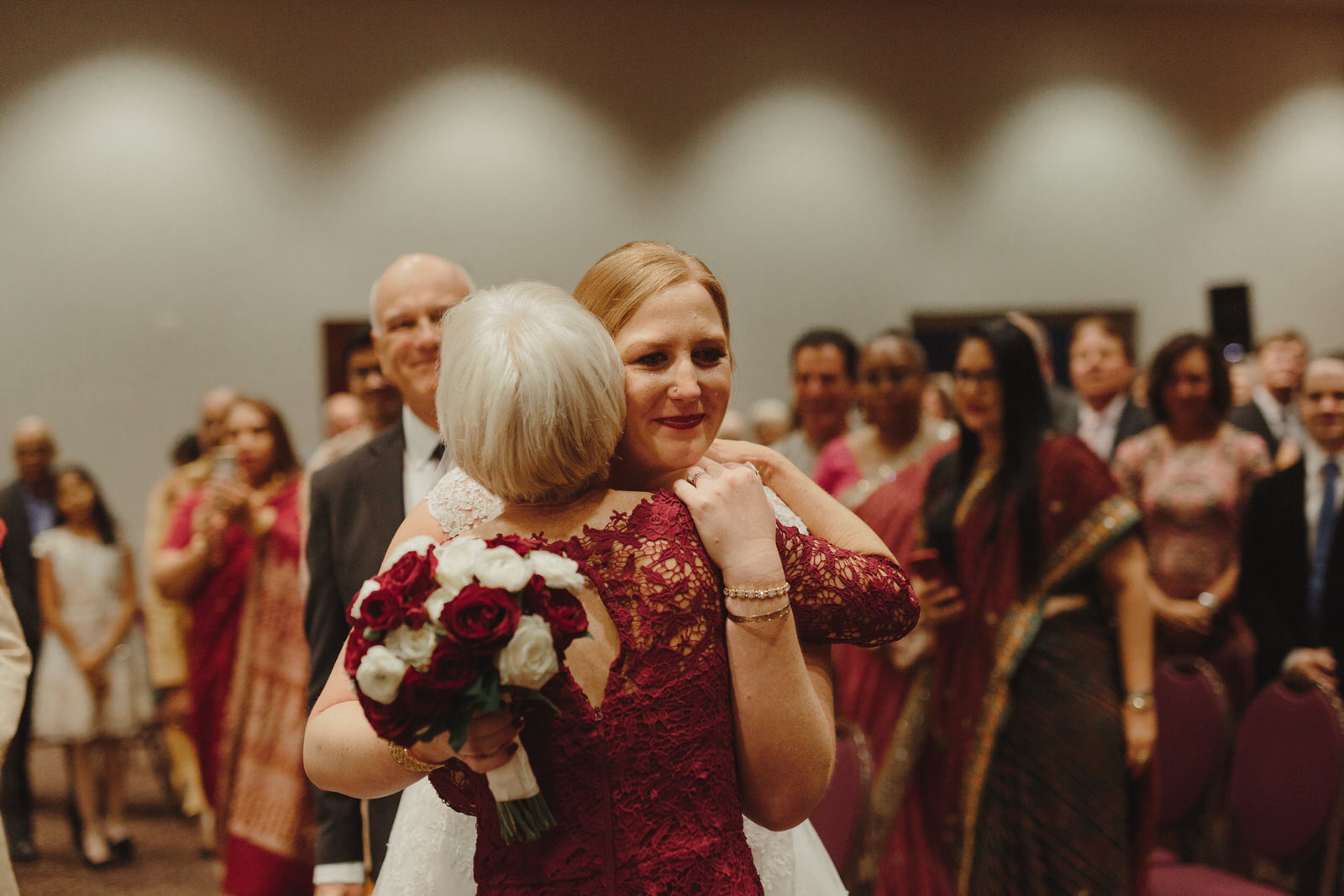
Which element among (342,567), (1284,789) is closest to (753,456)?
(342,567)

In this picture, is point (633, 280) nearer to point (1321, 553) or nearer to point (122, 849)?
point (1321, 553)

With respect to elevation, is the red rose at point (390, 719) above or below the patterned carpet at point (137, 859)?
above

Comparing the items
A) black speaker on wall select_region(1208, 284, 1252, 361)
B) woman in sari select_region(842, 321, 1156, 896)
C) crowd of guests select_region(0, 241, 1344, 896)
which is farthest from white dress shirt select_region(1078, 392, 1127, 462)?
black speaker on wall select_region(1208, 284, 1252, 361)

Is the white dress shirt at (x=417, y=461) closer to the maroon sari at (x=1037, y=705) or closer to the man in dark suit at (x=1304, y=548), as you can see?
the maroon sari at (x=1037, y=705)

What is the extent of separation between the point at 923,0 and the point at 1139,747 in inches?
270

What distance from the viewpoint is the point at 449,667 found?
0.95m

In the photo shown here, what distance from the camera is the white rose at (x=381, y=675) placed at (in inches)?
37.1

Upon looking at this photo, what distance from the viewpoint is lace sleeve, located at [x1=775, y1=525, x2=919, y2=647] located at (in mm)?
1229

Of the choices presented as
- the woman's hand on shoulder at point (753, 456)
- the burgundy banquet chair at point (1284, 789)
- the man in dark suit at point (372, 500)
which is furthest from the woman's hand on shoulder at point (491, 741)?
the burgundy banquet chair at point (1284, 789)

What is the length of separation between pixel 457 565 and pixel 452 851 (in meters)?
0.62

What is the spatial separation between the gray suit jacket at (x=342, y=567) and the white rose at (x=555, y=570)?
35.2 inches

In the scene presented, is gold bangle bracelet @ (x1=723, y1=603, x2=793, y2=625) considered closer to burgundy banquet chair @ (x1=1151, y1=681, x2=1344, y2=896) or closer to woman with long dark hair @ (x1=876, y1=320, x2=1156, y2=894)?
woman with long dark hair @ (x1=876, y1=320, x2=1156, y2=894)

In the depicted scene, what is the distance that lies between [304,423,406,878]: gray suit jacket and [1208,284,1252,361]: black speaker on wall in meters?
7.88

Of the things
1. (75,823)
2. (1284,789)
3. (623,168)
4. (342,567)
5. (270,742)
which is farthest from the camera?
(623,168)
